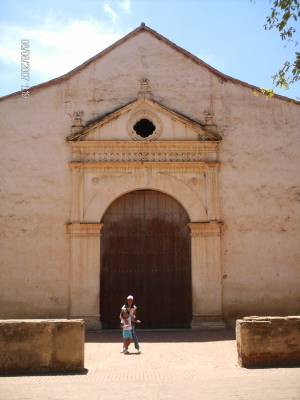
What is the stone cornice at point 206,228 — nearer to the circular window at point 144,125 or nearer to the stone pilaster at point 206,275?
the stone pilaster at point 206,275

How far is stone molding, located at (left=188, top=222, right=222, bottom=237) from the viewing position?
13.7 meters

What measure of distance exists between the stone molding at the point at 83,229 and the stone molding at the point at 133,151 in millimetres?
1714

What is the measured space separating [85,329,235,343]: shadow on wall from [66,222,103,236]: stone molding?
248cm

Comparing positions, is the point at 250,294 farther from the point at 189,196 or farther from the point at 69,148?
the point at 69,148

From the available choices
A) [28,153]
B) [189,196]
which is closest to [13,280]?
[28,153]

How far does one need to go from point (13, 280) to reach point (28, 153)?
3.34m

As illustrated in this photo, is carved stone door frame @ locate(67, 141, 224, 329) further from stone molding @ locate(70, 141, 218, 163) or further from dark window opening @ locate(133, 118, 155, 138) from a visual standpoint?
dark window opening @ locate(133, 118, 155, 138)

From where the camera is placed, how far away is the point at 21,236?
1369 centimetres

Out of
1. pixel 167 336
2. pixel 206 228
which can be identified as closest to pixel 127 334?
pixel 167 336

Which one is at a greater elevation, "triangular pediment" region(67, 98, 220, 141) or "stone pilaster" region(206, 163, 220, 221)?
"triangular pediment" region(67, 98, 220, 141)

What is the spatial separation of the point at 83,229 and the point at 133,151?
2.44 m

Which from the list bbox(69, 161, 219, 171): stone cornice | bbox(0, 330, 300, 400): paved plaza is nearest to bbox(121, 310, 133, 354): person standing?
bbox(0, 330, 300, 400): paved plaza

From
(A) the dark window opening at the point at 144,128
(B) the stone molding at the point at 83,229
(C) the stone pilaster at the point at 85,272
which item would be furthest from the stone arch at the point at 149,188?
(A) the dark window opening at the point at 144,128

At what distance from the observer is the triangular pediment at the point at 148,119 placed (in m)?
14.2
